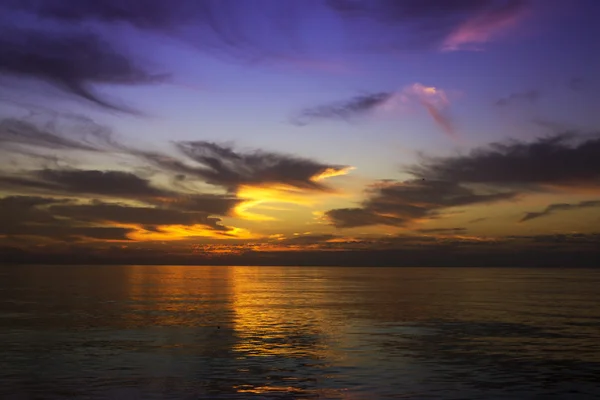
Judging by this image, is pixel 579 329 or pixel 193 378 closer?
pixel 193 378

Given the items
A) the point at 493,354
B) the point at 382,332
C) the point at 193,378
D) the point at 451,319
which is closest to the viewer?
the point at 193,378

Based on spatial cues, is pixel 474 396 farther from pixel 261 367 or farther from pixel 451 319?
pixel 451 319

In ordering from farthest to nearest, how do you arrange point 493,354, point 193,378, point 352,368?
point 493,354, point 352,368, point 193,378

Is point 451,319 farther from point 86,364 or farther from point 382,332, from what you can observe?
point 86,364

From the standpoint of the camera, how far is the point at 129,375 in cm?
3403

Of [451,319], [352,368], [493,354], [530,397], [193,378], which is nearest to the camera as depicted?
[530,397]

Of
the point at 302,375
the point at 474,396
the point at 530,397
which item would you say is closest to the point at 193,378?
the point at 302,375

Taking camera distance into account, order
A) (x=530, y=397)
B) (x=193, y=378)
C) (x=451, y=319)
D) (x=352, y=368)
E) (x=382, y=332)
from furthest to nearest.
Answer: (x=451, y=319) → (x=382, y=332) → (x=352, y=368) → (x=193, y=378) → (x=530, y=397)

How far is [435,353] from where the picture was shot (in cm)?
4178

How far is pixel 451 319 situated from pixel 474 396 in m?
35.0

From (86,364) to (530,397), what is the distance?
25321 mm

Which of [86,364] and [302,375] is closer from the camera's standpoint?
[302,375]

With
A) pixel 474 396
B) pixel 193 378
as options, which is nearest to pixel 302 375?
pixel 193 378

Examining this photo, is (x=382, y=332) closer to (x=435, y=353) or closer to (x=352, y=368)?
(x=435, y=353)
